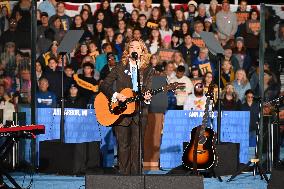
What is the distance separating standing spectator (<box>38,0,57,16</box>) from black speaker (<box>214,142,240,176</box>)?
5391 millimetres

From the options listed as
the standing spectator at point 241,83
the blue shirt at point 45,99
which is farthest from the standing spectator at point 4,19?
the standing spectator at point 241,83

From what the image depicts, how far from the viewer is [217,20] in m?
16.0

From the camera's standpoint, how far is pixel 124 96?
10.0 metres

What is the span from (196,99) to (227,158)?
217 centimetres

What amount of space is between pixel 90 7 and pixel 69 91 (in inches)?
90.5

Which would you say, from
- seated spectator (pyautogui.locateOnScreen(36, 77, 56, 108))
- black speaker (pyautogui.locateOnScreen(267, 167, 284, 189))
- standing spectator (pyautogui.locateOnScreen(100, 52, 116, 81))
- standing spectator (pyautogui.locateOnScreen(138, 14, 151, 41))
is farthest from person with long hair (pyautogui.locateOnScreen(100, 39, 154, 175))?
standing spectator (pyautogui.locateOnScreen(138, 14, 151, 41))

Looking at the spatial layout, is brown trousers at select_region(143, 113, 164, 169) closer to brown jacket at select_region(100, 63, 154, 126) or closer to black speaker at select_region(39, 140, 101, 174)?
black speaker at select_region(39, 140, 101, 174)

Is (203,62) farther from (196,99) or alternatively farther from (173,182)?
(173,182)

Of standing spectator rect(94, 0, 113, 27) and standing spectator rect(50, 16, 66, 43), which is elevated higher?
standing spectator rect(94, 0, 113, 27)

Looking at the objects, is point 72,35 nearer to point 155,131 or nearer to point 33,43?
point 33,43

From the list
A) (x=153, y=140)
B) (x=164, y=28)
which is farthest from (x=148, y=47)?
(x=153, y=140)

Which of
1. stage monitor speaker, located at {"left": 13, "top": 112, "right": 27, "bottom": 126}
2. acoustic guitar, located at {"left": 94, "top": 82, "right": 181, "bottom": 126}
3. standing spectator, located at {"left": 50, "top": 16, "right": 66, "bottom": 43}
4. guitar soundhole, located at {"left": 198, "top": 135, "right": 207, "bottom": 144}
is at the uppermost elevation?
standing spectator, located at {"left": 50, "top": 16, "right": 66, "bottom": 43}

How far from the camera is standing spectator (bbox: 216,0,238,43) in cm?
1588

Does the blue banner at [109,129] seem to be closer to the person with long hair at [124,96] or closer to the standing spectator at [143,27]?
the person with long hair at [124,96]
